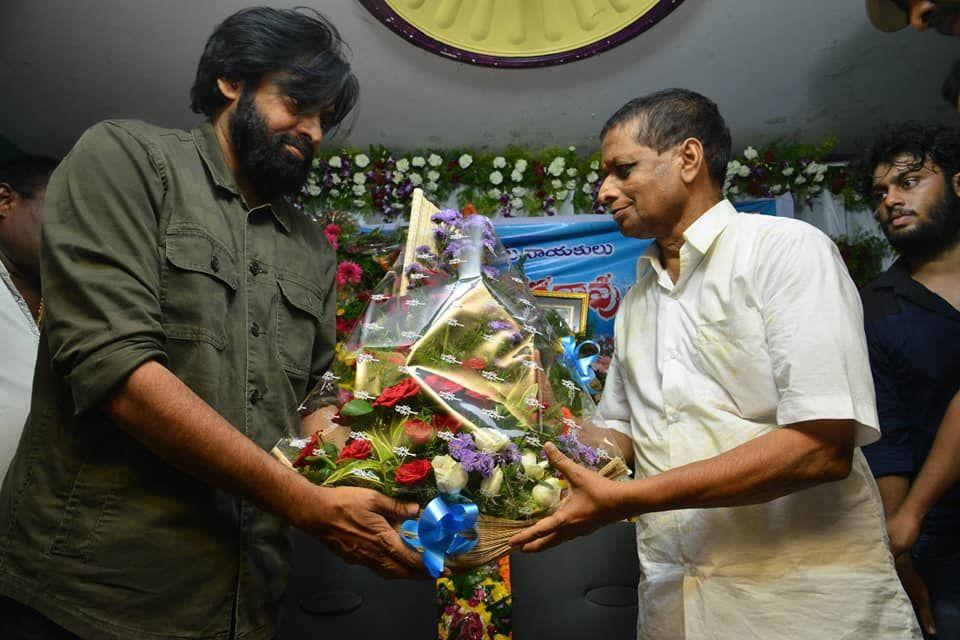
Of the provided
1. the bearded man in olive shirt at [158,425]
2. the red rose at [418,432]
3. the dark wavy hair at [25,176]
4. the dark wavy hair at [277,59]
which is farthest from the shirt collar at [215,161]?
the dark wavy hair at [25,176]

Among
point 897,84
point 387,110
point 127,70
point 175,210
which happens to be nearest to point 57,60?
point 127,70

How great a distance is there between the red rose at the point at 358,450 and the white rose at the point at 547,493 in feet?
0.99

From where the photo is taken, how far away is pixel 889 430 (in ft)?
7.48

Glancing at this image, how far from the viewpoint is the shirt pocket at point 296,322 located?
5.12 ft

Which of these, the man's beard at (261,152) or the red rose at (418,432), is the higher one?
the man's beard at (261,152)

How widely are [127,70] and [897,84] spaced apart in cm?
363

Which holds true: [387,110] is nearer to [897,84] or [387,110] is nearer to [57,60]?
[57,60]

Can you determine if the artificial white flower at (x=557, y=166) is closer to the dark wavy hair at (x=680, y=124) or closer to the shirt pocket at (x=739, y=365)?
the dark wavy hair at (x=680, y=124)

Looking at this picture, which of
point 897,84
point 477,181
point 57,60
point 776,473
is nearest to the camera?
point 776,473

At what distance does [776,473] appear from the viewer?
129 cm

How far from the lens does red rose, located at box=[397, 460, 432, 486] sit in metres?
1.18

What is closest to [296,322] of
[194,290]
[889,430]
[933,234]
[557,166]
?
[194,290]

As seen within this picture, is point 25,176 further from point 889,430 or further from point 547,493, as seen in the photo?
point 889,430

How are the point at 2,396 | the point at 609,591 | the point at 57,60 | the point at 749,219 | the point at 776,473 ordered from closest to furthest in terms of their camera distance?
the point at 776,473
the point at 749,219
the point at 2,396
the point at 609,591
the point at 57,60
